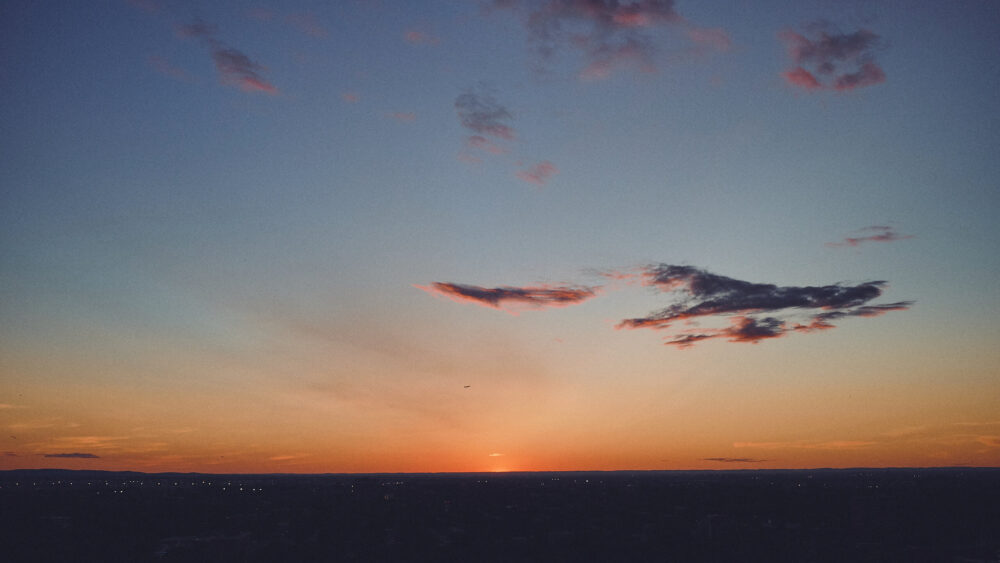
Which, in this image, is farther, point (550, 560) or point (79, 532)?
point (79, 532)

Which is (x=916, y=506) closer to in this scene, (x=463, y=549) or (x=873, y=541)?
(x=873, y=541)

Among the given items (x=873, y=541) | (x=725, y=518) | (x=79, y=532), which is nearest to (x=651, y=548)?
(x=873, y=541)

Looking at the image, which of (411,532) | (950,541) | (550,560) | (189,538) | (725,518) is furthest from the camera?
(725,518)

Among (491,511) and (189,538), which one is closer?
(189,538)

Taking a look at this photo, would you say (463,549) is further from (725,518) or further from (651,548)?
(725,518)

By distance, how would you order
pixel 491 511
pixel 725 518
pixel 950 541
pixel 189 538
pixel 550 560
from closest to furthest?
pixel 550 560
pixel 950 541
pixel 189 538
pixel 725 518
pixel 491 511

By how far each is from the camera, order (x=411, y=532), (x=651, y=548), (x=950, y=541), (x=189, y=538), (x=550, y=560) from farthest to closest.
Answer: (x=411, y=532) → (x=189, y=538) → (x=950, y=541) → (x=651, y=548) → (x=550, y=560)

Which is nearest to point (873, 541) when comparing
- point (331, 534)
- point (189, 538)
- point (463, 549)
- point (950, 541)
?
point (950, 541)

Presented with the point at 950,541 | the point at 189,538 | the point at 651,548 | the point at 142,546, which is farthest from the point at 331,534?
the point at 950,541

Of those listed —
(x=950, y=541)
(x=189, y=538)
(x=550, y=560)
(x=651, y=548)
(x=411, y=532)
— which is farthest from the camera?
(x=411, y=532)
